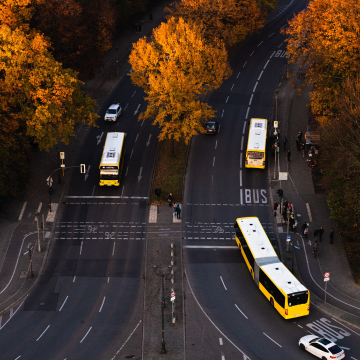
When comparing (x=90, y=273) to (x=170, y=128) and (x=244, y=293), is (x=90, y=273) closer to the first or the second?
(x=244, y=293)

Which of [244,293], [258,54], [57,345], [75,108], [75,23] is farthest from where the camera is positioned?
[258,54]

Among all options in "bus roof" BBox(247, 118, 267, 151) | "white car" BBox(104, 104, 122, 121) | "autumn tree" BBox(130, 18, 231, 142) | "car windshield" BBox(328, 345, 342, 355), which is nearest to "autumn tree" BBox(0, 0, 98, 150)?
"autumn tree" BBox(130, 18, 231, 142)

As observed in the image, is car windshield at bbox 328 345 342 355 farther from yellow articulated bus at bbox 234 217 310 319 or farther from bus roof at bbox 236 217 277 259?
bus roof at bbox 236 217 277 259

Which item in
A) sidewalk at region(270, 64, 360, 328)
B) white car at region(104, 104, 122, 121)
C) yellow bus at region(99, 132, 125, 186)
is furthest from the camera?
white car at region(104, 104, 122, 121)

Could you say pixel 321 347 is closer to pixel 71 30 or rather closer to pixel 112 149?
pixel 112 149

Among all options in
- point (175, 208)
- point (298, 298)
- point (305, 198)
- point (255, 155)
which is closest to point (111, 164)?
point (175, 208)

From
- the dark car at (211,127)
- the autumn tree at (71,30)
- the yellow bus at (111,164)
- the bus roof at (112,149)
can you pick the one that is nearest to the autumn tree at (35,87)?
the bus roof at (112,149)

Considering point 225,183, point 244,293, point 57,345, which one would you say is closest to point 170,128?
point 225,183
